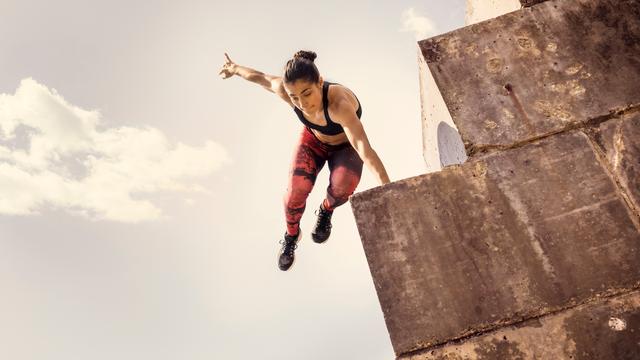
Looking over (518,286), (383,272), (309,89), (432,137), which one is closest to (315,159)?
(309,89)

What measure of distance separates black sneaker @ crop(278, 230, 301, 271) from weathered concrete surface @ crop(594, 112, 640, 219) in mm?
2689

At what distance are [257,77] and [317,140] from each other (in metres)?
0.86

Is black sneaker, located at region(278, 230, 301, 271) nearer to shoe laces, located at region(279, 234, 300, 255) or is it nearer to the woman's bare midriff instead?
shoe laces, located at region(279, 234, 300, 255)

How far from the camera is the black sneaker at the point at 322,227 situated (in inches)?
147

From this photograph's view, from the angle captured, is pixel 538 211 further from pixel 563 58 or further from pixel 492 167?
pixel 563 58

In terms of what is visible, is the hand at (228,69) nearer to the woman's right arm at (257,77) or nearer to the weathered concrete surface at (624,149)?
the woman's right arm at (257,77)

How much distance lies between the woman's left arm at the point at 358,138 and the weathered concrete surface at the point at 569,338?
1025 millimetres

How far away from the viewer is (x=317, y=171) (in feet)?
11.5

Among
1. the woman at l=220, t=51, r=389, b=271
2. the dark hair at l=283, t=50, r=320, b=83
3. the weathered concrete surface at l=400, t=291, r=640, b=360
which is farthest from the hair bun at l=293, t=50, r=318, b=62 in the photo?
the weathered concrete surface at l=400, t=291, r=640, b=360

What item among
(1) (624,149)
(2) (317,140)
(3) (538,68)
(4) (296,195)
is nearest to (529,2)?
(3) (538,68)

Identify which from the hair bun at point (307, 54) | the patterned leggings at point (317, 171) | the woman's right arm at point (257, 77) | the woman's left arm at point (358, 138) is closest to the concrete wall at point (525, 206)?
the woman's left arm at point (358, 138)

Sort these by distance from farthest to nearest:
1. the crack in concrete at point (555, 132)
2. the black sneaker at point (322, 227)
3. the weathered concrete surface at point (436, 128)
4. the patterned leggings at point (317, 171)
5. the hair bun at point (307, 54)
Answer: the black sneaker at point (322, 227)
the patterned leggings at point (317, 171)
the hair bun at point (307, 54)
the weathered concrete surface at point (436, 128)
the crack in concrete at point (555, 132)

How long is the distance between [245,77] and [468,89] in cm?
227

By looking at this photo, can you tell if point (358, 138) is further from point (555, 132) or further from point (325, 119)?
point (555, 132)
